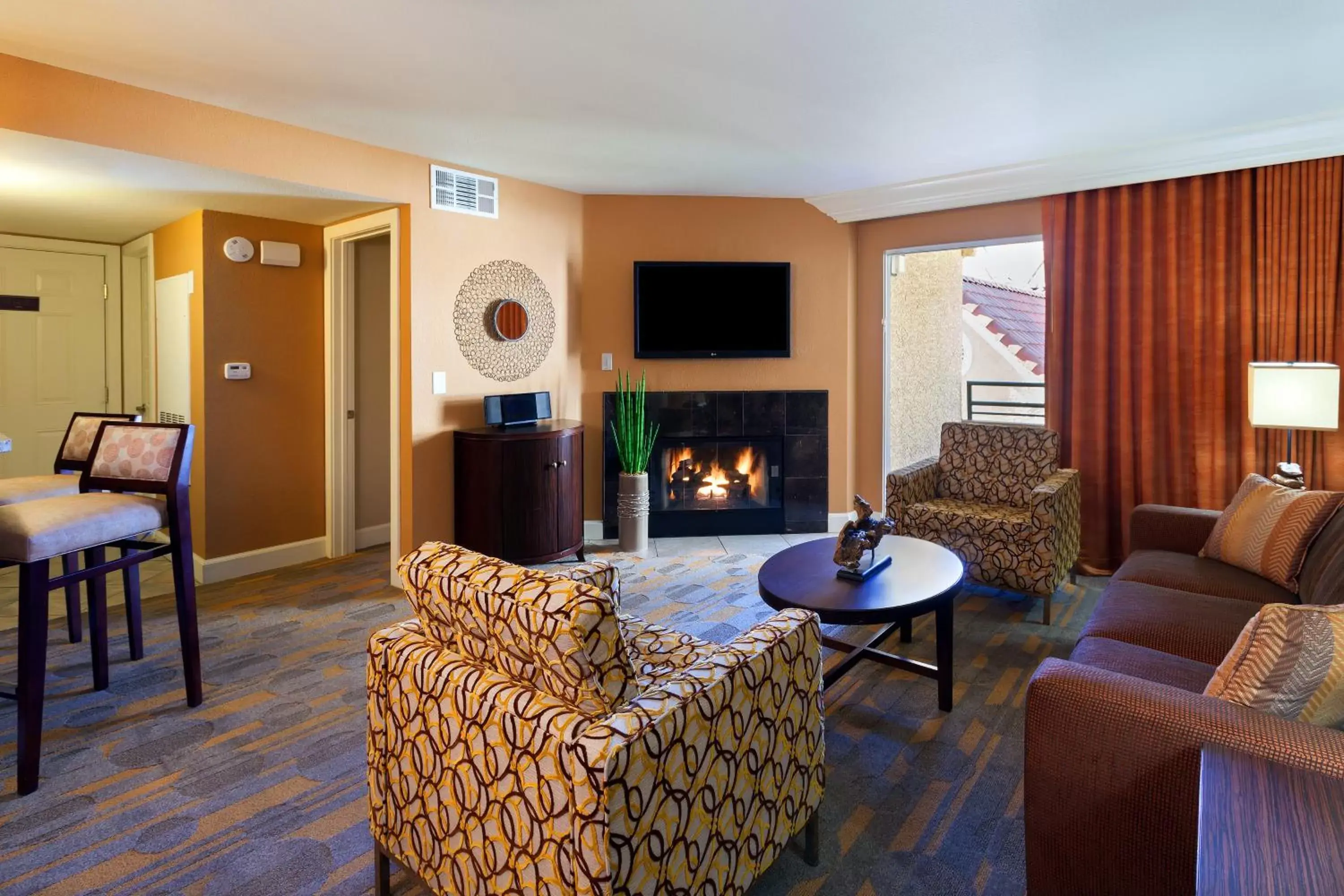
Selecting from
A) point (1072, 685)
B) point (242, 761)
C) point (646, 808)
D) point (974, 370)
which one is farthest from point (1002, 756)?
point (974, 370)

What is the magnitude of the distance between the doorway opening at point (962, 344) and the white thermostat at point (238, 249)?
4722 mm

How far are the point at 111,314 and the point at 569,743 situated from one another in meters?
5.63

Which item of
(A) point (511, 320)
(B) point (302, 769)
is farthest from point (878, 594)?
(A) point (511, 320)

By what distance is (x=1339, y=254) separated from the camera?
3.63 meters

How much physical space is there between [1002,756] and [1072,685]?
976 millimetres

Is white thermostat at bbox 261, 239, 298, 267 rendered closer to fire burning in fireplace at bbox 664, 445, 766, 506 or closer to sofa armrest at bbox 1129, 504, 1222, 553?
fire burning in fireplace at bbox 664, 445, 766, 506

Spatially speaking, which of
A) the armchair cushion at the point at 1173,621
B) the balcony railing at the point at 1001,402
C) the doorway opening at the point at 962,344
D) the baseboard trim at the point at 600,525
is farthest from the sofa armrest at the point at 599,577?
the balcony railing at the point at 1001,402

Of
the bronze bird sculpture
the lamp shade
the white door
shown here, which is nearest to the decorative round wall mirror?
the bronze bird sculpture

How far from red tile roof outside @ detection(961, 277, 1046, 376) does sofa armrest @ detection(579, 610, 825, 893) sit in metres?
6.14

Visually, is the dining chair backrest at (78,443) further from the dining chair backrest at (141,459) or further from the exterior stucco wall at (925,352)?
the exterior stucco wall at (925,352)

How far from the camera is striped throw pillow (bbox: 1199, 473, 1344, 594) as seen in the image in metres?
2.58

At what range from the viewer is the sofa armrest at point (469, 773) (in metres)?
1.24

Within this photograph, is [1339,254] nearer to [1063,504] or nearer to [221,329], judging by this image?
[1063,504]

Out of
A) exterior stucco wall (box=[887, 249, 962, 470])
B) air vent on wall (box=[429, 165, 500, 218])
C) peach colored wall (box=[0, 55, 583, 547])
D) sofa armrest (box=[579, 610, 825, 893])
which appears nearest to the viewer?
sofa armrest (box=[579, 610, 825, 893])
